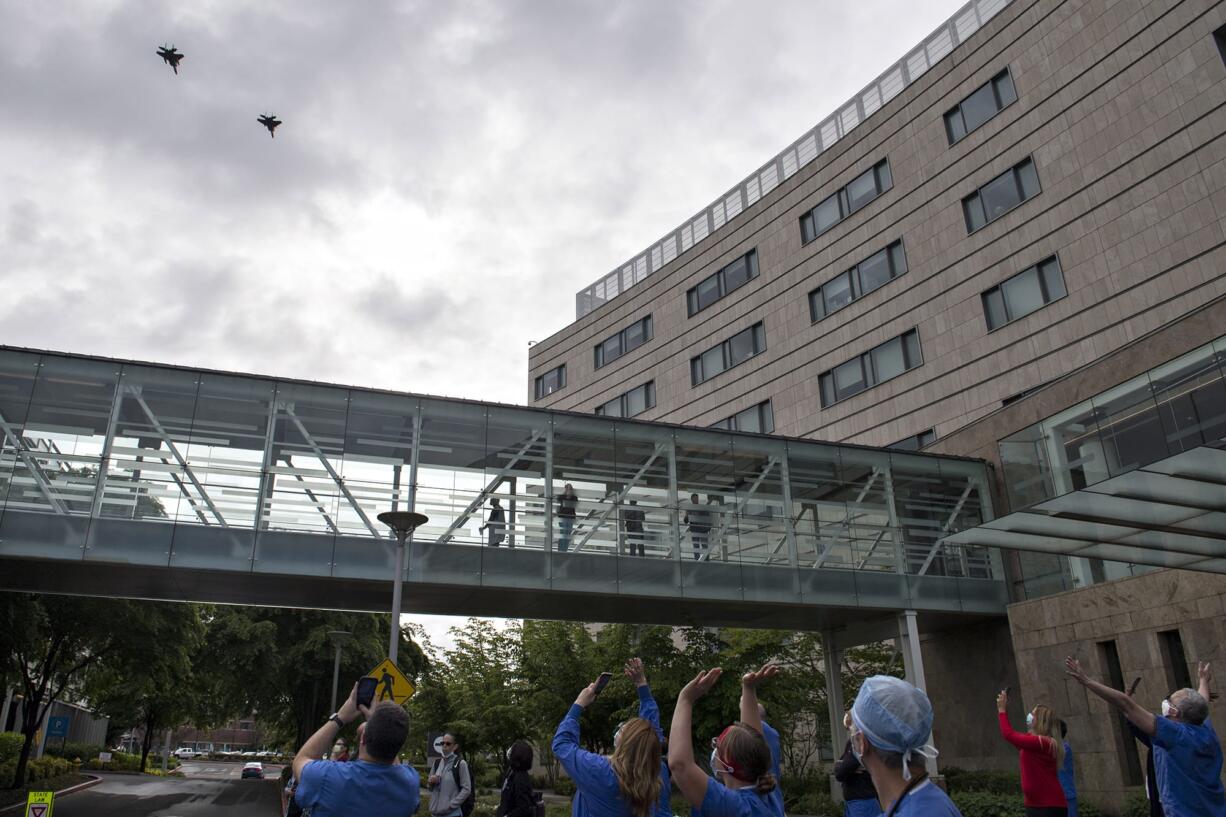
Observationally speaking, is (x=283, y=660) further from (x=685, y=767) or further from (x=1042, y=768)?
(x=685, y=767)

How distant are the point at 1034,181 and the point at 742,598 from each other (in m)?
17.2

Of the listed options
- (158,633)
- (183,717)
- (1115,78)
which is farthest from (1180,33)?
(183,717)

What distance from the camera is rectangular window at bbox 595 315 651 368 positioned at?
47.2m

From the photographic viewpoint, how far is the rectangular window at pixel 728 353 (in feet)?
131

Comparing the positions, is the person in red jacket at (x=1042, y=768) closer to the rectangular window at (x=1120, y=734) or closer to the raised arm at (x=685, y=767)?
the raised arm at (x=685, y=767)

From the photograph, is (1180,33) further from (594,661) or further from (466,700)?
(466,700)

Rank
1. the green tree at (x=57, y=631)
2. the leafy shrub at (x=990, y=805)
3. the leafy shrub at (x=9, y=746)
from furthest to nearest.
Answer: the leafy shrub at (x=9, y=746)
the green tree at (x=57, y=631)
the leafy shrub at (x=990, y=805)

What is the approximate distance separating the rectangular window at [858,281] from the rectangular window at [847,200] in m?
2.41

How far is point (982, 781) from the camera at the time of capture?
879 inches

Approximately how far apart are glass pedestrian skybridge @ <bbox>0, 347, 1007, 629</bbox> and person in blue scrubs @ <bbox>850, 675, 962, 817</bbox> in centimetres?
1750

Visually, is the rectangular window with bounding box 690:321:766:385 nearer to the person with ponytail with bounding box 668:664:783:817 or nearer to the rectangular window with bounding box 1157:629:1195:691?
the rectangular window with bounding box 1157:629:1195:691

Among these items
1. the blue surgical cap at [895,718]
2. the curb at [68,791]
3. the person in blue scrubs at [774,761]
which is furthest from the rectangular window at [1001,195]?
the curb at [68,791]

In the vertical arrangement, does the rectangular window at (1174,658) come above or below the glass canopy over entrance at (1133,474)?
below

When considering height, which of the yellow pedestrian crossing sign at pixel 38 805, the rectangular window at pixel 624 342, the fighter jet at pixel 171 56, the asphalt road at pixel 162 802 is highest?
the rectangular window at pixel 624 342
